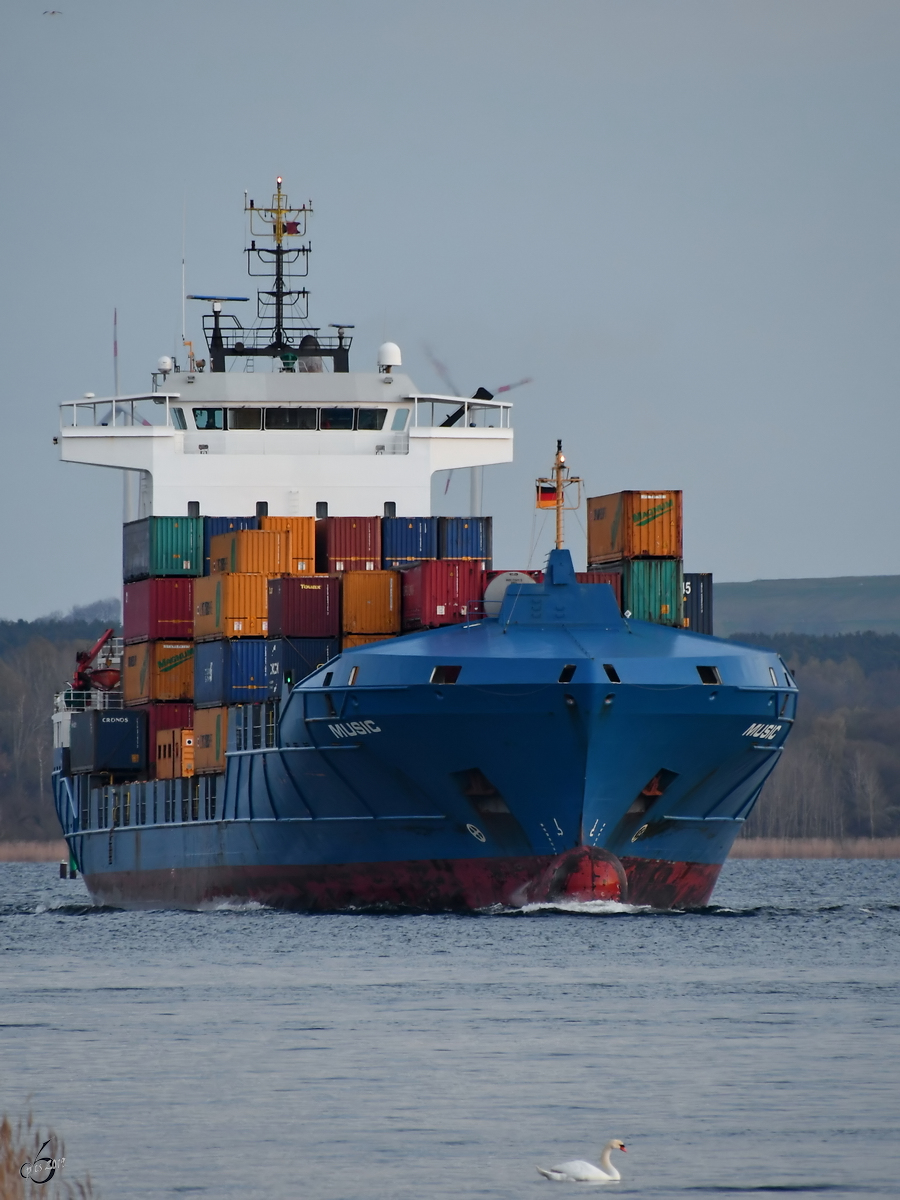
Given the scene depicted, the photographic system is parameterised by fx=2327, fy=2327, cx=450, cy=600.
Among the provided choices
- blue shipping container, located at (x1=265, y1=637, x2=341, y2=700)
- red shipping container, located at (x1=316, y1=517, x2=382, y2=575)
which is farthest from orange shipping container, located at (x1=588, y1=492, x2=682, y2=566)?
red shipping container, located at (x1=316, y1=517, x2=382, y2=575)

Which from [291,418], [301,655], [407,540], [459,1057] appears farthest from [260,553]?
[459,1057]

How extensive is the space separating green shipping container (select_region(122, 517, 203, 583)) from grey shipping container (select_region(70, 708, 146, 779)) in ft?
11.4

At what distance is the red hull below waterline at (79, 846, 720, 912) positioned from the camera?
3725 cm

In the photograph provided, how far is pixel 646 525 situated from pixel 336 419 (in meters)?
12.9

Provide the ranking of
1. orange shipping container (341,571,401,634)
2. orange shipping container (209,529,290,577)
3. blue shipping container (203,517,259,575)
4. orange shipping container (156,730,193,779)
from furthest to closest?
1. blue shipping container (203,517,259,575)
2. orange shipping container (156,730,193,779)
3. orange shipping container (209,529,290,577)
4. orange shipping container (341,571,401,634)

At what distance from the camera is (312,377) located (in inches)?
2048

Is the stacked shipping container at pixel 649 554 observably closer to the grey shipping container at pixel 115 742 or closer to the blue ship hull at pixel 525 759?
the blue ship hull at pixel 525 759

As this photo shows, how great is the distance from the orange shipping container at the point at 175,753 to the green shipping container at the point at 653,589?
10645mm

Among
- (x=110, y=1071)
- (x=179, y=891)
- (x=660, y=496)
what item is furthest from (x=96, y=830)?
(x=110, y=1071)

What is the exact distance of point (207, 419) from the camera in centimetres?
5244

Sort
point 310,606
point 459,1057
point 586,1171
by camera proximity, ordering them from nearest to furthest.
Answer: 1. point 586,1171
2. point 459,1057
3. point 310,606

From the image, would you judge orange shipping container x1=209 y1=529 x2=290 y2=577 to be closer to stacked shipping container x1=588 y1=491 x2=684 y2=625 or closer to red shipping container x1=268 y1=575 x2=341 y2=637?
red shipping container x1=268 y1=575 x2=341 y2=637

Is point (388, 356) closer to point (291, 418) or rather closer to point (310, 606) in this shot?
point (291, 418)

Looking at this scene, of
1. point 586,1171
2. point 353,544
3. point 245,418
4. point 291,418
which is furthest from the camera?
point 245,418
